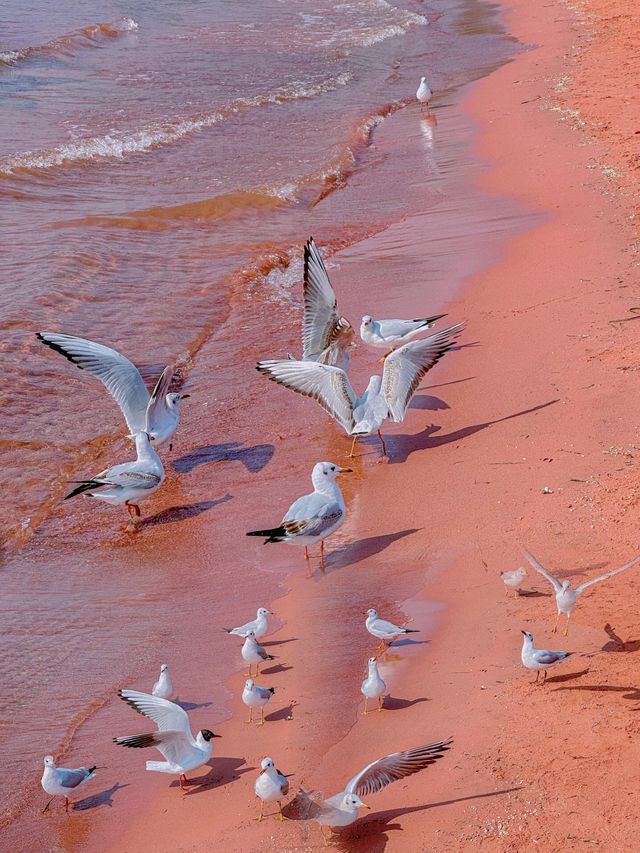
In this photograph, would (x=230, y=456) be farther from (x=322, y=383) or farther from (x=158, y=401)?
(x=322, y=383)

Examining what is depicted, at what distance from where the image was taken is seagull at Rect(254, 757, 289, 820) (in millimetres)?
5039

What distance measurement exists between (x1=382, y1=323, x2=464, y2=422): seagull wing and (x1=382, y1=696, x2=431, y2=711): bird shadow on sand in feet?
11.0

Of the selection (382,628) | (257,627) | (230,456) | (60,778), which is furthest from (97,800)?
(230,456)

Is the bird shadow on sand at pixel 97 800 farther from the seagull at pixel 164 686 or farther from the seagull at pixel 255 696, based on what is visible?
the seagull at pixel 255 696

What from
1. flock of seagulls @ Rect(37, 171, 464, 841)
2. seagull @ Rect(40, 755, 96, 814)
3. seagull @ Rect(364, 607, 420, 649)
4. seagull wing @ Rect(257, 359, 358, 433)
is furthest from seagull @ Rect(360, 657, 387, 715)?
seagull wing @ Rect(257, 359, 358, 433)

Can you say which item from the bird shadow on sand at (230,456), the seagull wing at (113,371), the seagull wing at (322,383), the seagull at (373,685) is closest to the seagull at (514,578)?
the seagull at (373,685)

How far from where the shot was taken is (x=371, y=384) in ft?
30.3

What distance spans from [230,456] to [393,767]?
473 centimetres

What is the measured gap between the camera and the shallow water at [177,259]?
23.8ft

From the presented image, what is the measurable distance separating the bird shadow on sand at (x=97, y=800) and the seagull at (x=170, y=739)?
0.91 feet

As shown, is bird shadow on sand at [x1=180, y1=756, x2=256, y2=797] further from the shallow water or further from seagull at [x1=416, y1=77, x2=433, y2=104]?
seagull at [x1=416, y1=77, x2=433, y2=104]

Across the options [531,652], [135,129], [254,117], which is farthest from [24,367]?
[254,117]

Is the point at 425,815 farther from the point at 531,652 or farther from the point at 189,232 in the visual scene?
the point at 189,232

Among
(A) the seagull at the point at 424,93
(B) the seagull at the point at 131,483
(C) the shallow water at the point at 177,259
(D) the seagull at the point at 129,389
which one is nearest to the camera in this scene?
(C) the shallow water at the point at 177,259
